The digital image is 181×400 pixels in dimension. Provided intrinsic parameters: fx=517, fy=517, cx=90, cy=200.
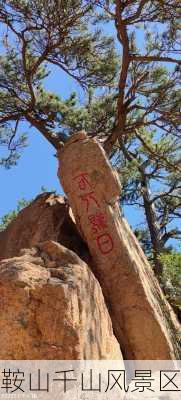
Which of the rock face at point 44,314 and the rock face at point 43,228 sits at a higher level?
the rock face at point 43,228

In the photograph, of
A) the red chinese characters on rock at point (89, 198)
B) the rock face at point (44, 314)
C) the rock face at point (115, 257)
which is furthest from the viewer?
the red chinese characters on rock at point (89, 198)

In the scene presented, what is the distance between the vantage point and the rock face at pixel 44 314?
3.26 meters

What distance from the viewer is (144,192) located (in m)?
9.62

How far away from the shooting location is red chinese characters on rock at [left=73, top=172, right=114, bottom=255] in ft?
18.1

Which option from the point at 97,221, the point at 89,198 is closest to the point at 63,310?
the point at 97,221

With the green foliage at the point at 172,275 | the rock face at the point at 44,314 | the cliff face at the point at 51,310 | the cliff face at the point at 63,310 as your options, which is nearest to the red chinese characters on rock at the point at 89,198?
the cliff face at the point at 63,310

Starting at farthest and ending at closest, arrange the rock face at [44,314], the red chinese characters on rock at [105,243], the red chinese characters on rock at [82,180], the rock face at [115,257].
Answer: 1. the red chinese characters on rock at [82,180]
2. the red chinese characters on rock at [105,243]
3. the rock face at [115,257]
4. the rock face at [44,314]

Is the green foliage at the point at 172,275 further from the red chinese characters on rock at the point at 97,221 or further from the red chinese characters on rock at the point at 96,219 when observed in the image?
the red chinese characters on rock at the point at 97,221

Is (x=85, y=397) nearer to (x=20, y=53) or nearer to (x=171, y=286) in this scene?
(x=171, y=286)

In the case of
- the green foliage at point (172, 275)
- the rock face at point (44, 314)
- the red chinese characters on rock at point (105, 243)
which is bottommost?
the rock face at point (44, 314)

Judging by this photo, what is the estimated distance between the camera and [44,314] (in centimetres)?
335

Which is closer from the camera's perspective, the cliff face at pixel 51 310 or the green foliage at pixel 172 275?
the cliff face at pixel 51 310

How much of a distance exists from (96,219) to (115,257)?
472mm

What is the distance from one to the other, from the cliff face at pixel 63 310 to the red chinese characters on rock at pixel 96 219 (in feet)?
0.87
